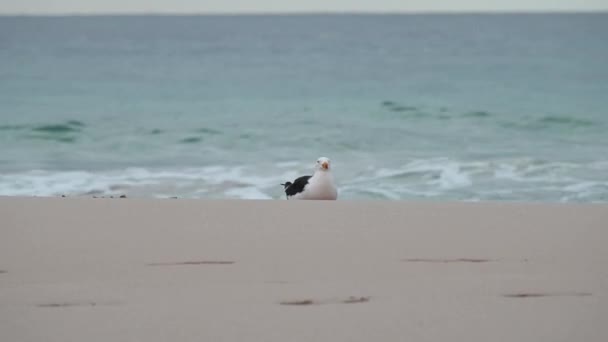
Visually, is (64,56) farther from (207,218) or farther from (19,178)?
(207,218)

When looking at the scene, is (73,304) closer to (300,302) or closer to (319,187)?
(300,302)

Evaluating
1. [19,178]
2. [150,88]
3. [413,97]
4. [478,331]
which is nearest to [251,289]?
[478,331]

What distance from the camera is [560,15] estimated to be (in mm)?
32594

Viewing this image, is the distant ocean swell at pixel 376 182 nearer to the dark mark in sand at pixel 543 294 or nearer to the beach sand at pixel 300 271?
the beach sand at pixel 300 271

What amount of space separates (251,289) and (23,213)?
1367 mm

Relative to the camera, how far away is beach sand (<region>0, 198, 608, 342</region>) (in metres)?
2.33

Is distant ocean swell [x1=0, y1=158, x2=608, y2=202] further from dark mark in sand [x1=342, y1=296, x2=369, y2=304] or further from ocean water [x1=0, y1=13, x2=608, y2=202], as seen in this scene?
dark mark in sand [x1=342, y1=296, x2=369, y2=304]

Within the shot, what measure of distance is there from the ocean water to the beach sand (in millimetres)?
3600

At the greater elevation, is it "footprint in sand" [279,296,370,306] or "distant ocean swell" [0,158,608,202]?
"distant ocean swell" [0,158,608,202]

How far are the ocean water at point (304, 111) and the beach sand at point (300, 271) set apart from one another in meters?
3.60

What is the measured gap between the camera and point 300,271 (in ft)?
9.40

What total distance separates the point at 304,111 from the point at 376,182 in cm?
591

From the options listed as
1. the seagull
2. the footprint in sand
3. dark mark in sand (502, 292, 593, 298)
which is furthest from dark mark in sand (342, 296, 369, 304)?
the seagull


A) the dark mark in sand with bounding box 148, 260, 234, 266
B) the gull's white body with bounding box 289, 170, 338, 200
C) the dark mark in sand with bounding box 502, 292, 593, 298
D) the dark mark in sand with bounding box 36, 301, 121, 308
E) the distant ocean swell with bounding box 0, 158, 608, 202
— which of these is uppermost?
the distant ocean swell with bounding box 0, 158, 608, 202
